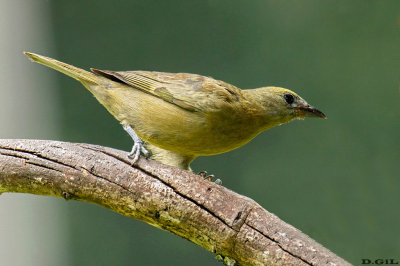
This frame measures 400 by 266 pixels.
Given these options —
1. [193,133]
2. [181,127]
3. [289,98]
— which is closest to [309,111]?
[289,98]

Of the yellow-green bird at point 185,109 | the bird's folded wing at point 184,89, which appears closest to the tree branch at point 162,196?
the yellow-green bird at point 185,109

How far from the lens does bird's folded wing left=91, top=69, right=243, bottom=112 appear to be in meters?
4.42

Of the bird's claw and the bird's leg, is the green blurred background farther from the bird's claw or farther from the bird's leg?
the bird's claw

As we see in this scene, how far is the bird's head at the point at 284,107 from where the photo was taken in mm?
4770

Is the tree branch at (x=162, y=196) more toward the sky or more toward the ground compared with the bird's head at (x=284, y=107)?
more toward the ground

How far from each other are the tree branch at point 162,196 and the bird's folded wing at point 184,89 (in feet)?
3.06

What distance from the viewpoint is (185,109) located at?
14.6 ft

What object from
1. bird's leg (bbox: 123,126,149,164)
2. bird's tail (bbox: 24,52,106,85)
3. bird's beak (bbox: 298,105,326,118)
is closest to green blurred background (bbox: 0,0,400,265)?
bird's tail (bbox: 24,52,106,85)

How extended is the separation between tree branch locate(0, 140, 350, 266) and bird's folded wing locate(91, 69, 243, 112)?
93 cm

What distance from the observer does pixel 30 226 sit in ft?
22.6

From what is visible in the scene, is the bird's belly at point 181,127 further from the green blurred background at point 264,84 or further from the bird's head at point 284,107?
the green blurred background at point 264,84

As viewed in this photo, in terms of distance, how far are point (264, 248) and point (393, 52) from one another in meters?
5.60

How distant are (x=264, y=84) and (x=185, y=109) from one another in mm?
3484

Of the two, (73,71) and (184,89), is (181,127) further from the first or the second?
(73,71)
